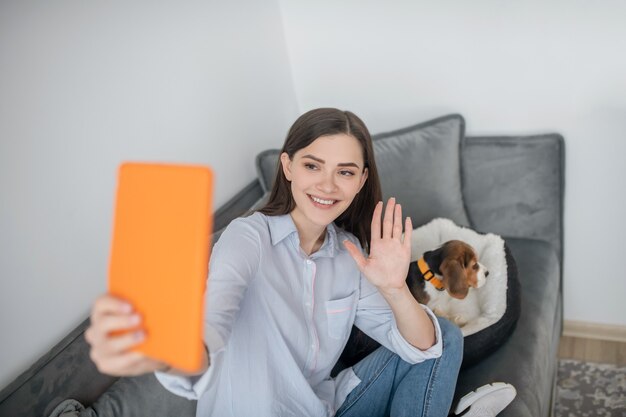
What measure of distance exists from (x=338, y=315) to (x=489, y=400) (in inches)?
18.6

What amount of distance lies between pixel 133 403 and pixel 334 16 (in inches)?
65.5

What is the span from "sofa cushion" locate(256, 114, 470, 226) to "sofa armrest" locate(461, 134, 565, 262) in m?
0.10

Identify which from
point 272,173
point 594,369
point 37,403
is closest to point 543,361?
point 594,369

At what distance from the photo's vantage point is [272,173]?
2.25 meters

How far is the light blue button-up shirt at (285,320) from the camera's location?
1.34m

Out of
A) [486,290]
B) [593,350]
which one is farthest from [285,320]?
[593,350]

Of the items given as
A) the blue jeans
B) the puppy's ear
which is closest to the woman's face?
the blue jeans

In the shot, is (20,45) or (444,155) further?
(444,155)

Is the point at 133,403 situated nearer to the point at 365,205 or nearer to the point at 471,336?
the point at 365,205

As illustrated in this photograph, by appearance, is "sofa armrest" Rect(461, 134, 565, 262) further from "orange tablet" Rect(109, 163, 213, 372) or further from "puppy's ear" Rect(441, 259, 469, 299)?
"orange tablet" Rect(109, 163, 213, 372)

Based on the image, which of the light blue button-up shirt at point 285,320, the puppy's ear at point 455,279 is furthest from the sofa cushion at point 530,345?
the light blue button-up shirt at point 285,320

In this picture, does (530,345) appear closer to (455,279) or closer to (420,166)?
(455,279)

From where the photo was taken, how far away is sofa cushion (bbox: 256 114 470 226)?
222 cm

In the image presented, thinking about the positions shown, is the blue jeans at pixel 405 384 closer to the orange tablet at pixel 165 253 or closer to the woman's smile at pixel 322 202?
the woman's smile at pixel 322 202
